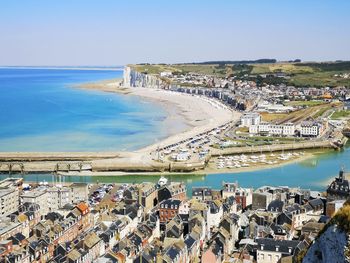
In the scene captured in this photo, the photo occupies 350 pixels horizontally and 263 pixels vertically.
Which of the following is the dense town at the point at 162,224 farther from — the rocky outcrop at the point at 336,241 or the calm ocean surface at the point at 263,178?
the rocky outcrop at the point at 336,241

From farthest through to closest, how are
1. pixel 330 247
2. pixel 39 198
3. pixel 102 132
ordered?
pixel 102 132 → pixel 39 198 → pixel 330 247

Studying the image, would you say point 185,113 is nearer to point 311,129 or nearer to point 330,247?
point 311,129

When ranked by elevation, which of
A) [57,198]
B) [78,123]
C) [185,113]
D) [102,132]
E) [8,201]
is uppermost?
[8,201]

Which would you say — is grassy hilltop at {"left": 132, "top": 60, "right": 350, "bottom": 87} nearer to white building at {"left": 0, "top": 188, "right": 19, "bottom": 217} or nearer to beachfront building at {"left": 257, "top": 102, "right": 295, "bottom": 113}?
beachfront building at {"left": 257, "top": 102, "right": 295, "bottom": 113}

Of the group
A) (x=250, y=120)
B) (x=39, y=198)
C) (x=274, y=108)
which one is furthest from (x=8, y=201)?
(x=274, y=108)

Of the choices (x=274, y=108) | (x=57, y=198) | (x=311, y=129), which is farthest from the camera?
(x=274, y=108)

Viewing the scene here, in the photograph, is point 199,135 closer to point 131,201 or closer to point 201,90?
point 131,201

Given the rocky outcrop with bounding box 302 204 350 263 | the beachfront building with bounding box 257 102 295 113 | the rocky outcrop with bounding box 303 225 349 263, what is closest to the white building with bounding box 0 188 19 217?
the rocky outcrop with bounding box 303 225 349 263
